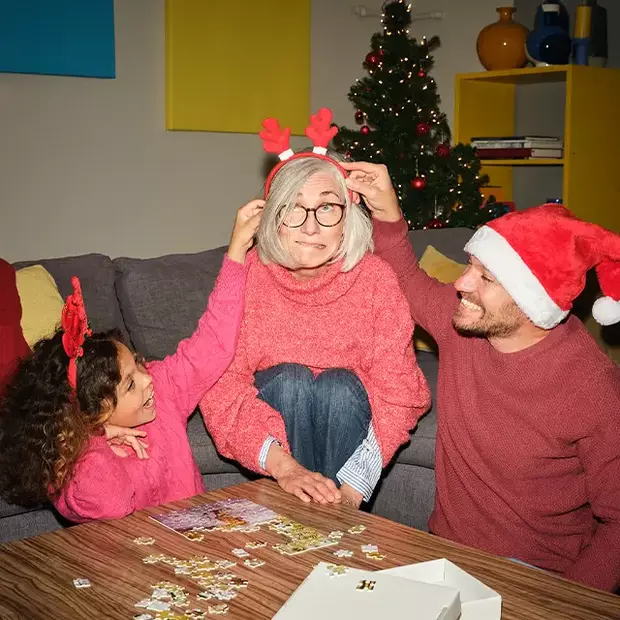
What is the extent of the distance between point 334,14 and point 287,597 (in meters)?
4.42

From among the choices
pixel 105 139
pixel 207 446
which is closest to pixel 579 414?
pixel 207 446

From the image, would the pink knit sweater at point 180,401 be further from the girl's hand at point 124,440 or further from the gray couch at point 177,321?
the gray couch at point 177,321

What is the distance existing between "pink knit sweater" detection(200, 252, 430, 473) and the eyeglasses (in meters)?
0.15

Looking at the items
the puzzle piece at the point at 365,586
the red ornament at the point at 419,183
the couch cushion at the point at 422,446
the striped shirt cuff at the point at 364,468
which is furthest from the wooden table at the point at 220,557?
the red ornament at the point at 419,183

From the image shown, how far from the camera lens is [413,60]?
16.8 feet

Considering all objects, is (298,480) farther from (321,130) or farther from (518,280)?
(321,130)

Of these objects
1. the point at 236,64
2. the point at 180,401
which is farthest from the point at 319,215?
the point at 236,64

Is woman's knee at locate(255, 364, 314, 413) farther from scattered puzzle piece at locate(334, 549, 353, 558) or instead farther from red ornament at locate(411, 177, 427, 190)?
red ornament at locate(411, 177, 427, 190)

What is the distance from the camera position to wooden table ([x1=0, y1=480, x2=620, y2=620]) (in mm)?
1581

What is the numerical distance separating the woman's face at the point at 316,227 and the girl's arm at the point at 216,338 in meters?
0.11

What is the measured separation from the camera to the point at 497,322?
2209mm

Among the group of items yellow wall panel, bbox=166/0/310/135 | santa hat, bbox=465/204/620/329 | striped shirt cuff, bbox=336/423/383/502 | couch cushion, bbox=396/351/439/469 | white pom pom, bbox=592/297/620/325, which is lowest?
couch cushion, bbox=396/351/439/469

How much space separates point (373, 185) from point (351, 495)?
833mm

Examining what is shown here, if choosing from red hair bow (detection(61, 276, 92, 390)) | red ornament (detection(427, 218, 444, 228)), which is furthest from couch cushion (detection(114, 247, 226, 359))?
red ornament (detection(427, 218, 444, 228))
